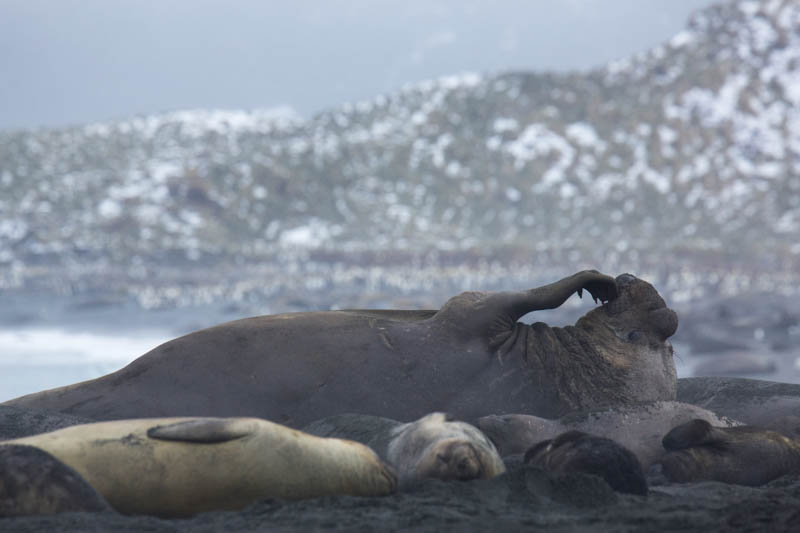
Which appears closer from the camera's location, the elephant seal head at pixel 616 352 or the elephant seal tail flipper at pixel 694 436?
the elephant seal tail flipper at pixel 694 436

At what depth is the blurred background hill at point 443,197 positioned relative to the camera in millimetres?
34062

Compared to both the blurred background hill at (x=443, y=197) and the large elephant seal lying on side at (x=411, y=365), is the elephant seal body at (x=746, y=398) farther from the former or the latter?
the blurred background hill at (x=443, y=197)

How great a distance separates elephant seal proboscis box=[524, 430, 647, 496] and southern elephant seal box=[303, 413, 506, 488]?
0.26m

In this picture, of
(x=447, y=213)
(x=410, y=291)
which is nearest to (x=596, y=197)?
(x=447, y=213)

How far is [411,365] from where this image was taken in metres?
5.76

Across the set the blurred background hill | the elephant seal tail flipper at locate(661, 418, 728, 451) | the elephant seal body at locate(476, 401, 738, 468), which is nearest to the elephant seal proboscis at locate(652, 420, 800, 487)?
the elephant seal tail flipper at locate(661, 418, 728, 451)

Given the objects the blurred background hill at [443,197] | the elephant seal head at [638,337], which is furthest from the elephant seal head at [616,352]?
the blurred background hill at [443,197]

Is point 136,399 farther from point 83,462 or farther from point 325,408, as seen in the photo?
point 83,462

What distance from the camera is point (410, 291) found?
32.7m

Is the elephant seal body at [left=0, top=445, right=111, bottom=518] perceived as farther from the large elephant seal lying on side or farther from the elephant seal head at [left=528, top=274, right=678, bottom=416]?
the elephant seal head at [left=528, top=274, right=678, bottom=416]

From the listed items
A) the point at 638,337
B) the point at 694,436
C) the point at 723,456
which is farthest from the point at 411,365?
the point at 723,456

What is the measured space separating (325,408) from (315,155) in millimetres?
49817

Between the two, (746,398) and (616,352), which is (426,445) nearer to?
(616,352)

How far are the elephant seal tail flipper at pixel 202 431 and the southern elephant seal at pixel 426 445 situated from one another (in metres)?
0.77
